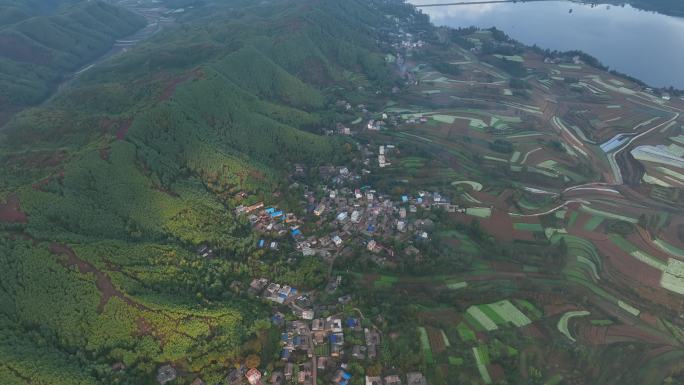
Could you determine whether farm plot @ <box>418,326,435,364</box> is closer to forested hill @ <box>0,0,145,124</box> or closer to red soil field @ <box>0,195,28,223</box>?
red soil field @ <box>0,195,28,223</box>

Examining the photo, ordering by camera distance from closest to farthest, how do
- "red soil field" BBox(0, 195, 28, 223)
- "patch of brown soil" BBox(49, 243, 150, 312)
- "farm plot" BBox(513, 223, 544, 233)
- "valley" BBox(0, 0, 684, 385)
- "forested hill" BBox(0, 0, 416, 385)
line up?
"forested hill" BBox(0, 0, 416, 385), "valley" BBox(0, 0, 684, 385), "patch of brown soil" BBox(49, 243, 150, 312), "red soil field" BBox(0, 195, 28, 223), "farm plot" BBox(513, 223, 544, 233)

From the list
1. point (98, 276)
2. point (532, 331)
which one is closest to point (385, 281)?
point (532, 331)

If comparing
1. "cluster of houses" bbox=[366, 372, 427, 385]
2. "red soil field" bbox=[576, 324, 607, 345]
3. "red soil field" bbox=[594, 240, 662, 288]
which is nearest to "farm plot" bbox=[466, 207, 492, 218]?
"red soil field" bbox=[594, 240, 662, 288]

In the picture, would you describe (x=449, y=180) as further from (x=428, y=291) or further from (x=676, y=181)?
(x=676, y=181)

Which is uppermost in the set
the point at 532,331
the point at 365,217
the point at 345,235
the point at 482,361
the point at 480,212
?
the point at 480,212

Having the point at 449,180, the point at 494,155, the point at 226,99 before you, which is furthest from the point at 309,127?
the point at 494,155

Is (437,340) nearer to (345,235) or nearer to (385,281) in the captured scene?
(385,281)

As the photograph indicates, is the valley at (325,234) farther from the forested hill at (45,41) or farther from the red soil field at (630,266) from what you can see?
the forested hill at (45,41)
